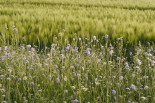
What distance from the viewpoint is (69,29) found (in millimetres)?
5074

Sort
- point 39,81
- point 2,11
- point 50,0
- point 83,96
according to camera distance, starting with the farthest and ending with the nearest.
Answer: point 50,0, point 2,11, point 39,81, point 83,96

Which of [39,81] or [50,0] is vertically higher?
[50,0]

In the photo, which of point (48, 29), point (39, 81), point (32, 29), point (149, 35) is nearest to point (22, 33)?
point (32, 29)

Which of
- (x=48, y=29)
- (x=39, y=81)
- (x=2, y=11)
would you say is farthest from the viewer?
(x=2, y=11)

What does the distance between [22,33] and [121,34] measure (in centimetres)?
228

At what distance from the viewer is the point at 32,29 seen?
4.95 metres

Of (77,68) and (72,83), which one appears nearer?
(72,83)

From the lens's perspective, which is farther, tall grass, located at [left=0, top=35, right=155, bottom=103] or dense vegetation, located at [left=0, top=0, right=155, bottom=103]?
dense vegetation, located at [left=0, top=0, right=155, bottom=103]

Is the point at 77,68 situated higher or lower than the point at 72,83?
higher

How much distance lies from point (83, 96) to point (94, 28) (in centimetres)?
300

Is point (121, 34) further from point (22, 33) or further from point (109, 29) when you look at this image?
point (22, 33)

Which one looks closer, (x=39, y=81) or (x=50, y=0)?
(x=39, y=81)

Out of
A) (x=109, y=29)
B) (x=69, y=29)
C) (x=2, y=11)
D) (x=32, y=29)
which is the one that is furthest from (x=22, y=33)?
(x=2, y=11)

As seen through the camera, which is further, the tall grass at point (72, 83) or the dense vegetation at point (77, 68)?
the dense vegetation at point (77, 68)
